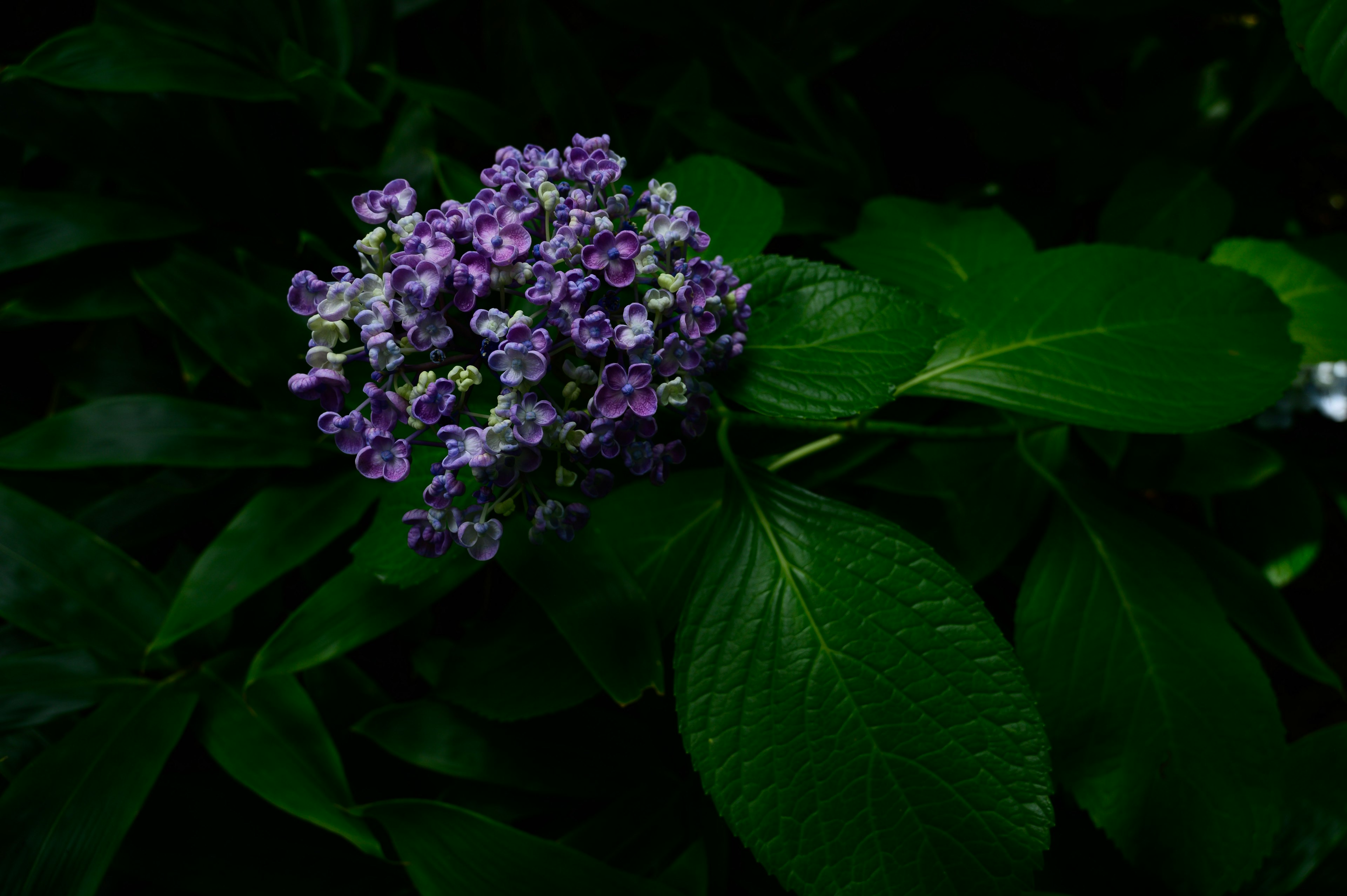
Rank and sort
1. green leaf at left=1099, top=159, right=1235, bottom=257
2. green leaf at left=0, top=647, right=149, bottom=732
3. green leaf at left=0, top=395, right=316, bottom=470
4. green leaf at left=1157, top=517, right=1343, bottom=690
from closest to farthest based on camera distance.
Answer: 1. green leaf at left=0, top=647, right=149, bottom=732
2. green leaf at left=0, top=395, right=316, bottom=470
3. green leaf at left=1157, top=517, right=1343, bottom=690
4. green leaf at left=1099, top=159, right=1235, bottom=257

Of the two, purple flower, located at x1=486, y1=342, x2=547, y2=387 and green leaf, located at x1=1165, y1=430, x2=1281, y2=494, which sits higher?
purple flower, located at x1=486, y1=342, x2=547, y2=387

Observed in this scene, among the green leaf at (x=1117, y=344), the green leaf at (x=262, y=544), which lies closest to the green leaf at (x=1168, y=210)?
the green leaf at (x=1117, y=344)

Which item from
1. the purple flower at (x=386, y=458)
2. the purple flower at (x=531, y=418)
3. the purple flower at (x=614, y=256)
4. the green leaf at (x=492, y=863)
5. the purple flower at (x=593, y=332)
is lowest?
the green leaf at (x=492, y=863)

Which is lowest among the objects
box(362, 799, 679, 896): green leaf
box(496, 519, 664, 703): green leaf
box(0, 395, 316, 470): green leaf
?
box(362, 799, 679, 896): green leaf

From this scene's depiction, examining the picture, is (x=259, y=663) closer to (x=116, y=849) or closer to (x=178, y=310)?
(x=116, y=849)

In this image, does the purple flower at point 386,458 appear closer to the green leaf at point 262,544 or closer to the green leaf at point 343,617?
the green leaf at point 343,617

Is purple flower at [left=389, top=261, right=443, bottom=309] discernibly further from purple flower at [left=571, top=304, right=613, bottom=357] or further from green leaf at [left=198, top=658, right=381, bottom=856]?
green leaf at [left=198, top=658, right=381, bottom=856]

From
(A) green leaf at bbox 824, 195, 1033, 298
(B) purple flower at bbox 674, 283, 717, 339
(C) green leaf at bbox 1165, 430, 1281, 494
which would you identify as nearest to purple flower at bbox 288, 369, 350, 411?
(B) purple flower at bbox 674, 283, 717, 339
